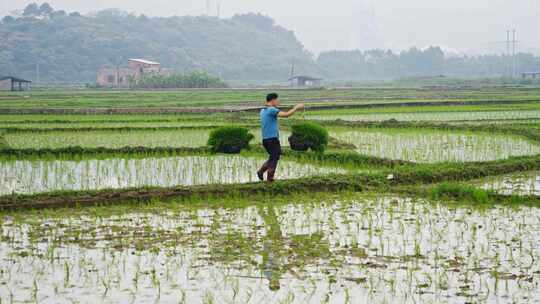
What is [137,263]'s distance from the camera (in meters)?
5.08

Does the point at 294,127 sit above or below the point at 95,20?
below

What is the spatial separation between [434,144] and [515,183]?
416 centimetres

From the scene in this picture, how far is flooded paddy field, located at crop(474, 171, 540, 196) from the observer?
8000mm

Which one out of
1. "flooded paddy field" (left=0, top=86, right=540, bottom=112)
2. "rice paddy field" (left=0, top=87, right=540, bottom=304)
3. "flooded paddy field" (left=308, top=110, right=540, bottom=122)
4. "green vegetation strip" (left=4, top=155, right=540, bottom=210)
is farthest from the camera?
"flooded paddy field" (left=0, top=86, right=540, bottom=112)

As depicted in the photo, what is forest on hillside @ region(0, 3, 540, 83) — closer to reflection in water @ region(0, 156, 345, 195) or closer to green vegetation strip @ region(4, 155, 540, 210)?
reflection in water @ region(0, 156, 345, 195)

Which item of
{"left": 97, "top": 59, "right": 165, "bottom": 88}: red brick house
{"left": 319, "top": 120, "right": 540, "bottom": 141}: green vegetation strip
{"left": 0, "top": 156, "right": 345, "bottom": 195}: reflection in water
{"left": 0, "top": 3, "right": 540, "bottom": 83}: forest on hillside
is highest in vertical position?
{"left": 0, "top": 3, "right": 540, "bottom": 83}: forest on hillside

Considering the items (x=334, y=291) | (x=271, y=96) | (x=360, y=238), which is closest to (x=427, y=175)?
(x=271, y=96)

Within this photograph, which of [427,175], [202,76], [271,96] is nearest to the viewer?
[271,96]

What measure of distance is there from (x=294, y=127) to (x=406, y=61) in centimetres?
9547

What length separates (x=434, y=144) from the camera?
41.7 ft

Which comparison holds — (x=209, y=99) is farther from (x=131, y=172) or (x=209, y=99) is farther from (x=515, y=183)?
(x=515, y=183)

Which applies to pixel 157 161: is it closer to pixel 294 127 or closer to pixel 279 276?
pixel 294 127

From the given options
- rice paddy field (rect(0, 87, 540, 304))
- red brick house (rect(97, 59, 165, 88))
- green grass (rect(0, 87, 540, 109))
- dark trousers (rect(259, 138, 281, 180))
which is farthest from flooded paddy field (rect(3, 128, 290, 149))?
red brick house (rect(97, 59, 165, 88))

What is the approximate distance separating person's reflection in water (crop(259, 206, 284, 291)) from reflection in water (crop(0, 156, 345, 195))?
2.19 meters
